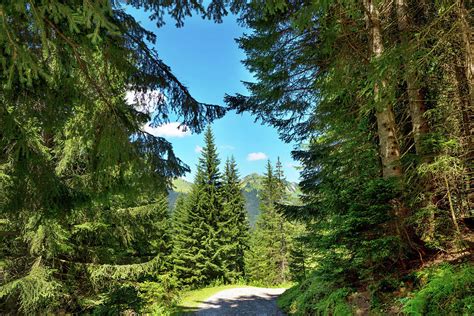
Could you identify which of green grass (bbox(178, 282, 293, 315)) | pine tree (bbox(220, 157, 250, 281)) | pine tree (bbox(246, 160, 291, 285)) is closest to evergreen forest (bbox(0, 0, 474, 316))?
green grass (bbox(178, 282, 293, 315))

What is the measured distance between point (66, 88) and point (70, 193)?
64.8 inches

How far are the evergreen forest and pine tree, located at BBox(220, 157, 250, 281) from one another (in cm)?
1749

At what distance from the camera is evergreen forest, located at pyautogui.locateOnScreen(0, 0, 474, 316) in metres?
3.54

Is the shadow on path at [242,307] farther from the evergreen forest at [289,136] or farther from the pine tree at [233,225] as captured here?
the pine tree at [233,225]

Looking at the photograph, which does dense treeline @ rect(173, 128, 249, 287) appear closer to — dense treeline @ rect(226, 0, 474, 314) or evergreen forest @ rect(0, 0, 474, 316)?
evergreen forest @ rect(0, 0, 474, 316)

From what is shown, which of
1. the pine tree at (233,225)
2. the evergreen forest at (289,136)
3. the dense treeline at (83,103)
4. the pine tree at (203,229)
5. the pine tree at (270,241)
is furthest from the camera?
the pine tree at (270,241)

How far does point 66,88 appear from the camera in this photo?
383 centimetres

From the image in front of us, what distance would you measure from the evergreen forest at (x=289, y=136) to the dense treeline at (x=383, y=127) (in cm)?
4

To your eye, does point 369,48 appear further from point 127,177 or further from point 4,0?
point 4,0

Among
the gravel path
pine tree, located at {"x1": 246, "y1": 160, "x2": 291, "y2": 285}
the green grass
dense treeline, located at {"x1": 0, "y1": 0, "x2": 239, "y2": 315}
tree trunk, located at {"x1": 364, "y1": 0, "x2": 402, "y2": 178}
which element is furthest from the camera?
pine tree, located at {"x1": 246, "y1": 160, "x2": 291, "y2": 285}

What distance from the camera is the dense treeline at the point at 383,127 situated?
14.0ft

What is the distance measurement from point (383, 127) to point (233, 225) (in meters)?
24.4

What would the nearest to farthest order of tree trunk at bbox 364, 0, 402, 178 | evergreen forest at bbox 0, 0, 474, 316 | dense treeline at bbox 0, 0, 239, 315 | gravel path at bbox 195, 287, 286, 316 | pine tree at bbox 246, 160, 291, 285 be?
dense treeline at bbox 0, 0, 239, 315, evergreen forest at bbox 0, 0, 474, 316, tree trunk at bbox 364, 0, 402, 178, gravel path at bbox 195, 287, 286, 316, pine tree at bbox 246, 160, 291, 285

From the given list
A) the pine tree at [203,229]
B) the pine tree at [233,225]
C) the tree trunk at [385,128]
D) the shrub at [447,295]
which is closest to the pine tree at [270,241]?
the pine tree at [233,225]
